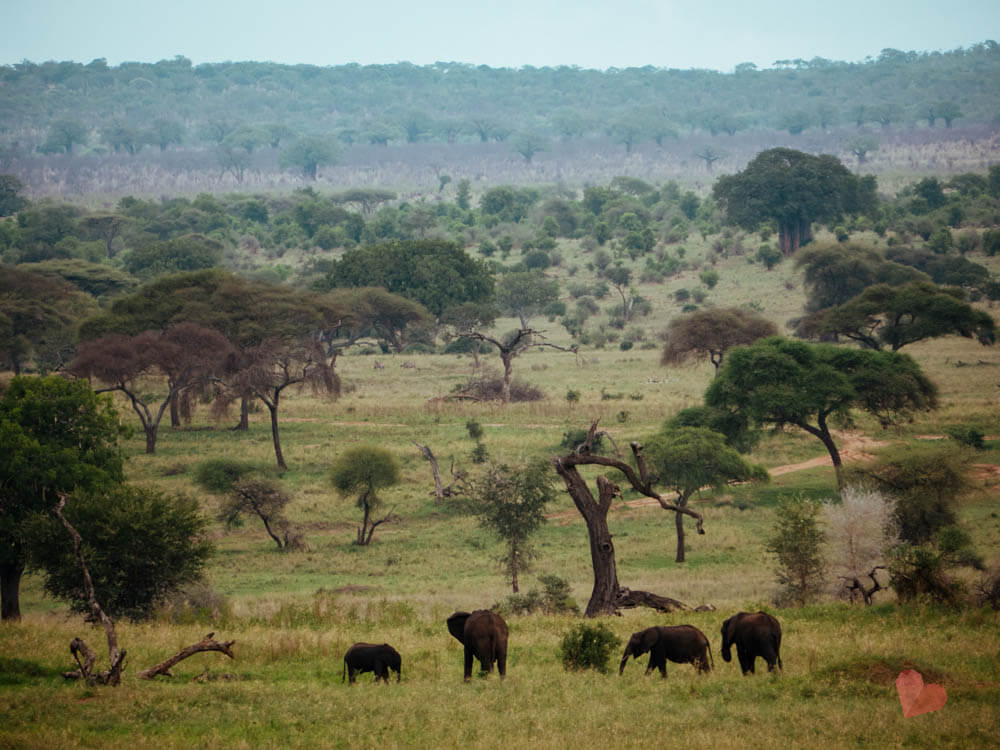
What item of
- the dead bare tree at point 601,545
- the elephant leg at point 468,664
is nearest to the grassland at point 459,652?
the elephant leg at point 468,664

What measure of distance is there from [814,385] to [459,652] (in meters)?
24.2

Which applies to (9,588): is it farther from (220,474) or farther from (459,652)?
(459,652)

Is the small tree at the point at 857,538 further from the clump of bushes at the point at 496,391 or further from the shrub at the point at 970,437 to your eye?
the clump of bushes at the point at 496,391

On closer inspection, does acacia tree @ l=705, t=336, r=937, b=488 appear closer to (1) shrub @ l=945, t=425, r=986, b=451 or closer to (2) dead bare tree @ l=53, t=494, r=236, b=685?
(1) shrub @ l=945, t=425, r=986, b=451

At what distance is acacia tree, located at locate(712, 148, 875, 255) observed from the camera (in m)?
86.7

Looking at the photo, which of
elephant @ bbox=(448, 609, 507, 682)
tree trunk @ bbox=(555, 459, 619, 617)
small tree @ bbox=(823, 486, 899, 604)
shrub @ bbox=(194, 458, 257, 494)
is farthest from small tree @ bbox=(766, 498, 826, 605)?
shrub @ bbox=(194, 458, 257, 494)

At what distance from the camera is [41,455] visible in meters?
24.8

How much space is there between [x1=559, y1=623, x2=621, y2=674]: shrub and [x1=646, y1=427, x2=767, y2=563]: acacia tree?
18.0m

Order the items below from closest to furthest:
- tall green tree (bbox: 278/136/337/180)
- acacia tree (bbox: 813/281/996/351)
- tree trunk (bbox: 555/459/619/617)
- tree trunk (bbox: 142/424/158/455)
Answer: tree trunk (bbox: 555/459/619/617) < tree trunk (bbox: 142/424/158/455) < acacia tree (bbox: 813/281/996/351) < tall green tree (bbox: 278/136/337/180)

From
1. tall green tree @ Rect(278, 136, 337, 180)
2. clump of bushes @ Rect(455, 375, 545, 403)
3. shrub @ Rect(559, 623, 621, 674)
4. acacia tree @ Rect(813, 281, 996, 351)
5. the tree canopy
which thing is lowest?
clump of bushes @ Rect(455, 375, 545, 403)

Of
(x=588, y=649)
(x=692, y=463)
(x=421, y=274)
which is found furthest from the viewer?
(x=421, y=274)

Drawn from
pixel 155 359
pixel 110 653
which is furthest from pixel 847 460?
pixel 110 653

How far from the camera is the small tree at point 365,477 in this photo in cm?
3359

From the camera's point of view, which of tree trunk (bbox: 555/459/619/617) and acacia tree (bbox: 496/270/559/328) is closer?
tree trunk (bbox: 555/459/619/617)
